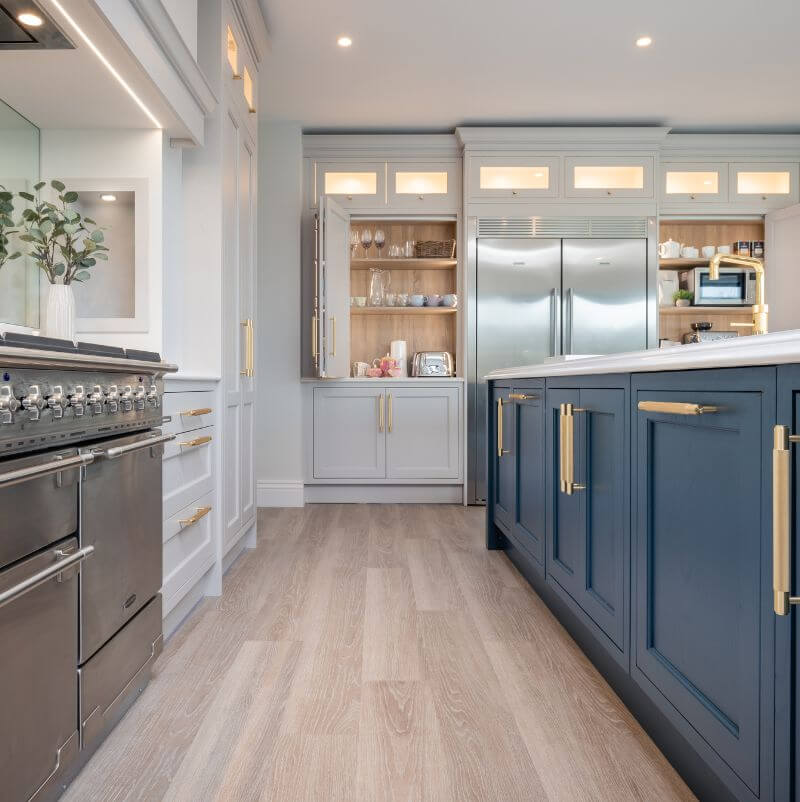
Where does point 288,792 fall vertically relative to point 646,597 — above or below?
below

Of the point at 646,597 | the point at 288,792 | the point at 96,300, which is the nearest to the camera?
the point at 288,792

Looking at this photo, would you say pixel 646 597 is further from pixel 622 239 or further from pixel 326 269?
pixel 622 239

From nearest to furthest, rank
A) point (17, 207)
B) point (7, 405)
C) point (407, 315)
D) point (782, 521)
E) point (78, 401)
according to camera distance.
→ 1. point (782, 521)
2. point (7, 405)
3. point (78, 401)
4. point (17, 207)
5. point (407, 315)

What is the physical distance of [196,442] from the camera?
7.29 ft

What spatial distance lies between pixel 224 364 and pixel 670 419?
6.30 ft

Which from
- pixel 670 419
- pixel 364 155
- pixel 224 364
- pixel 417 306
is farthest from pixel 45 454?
pixel 364 155

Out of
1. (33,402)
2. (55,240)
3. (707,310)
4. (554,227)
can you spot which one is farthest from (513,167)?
(33,402)

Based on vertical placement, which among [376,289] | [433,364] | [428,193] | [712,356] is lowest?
[712,356]

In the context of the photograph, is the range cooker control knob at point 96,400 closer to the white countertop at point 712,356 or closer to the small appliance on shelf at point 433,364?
the white countertop at point 712,356

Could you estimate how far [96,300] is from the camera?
2.36 meters

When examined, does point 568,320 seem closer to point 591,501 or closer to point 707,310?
point 707,310

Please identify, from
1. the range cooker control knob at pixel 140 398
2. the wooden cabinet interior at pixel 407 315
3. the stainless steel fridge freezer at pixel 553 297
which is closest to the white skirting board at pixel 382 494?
the stainless steel fridge freezer at pixel 553 297

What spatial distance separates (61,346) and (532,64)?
11.2 feet

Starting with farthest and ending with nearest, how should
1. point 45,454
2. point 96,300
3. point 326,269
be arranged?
1. point 326,269
2. point 96,300
3. point 45,454
